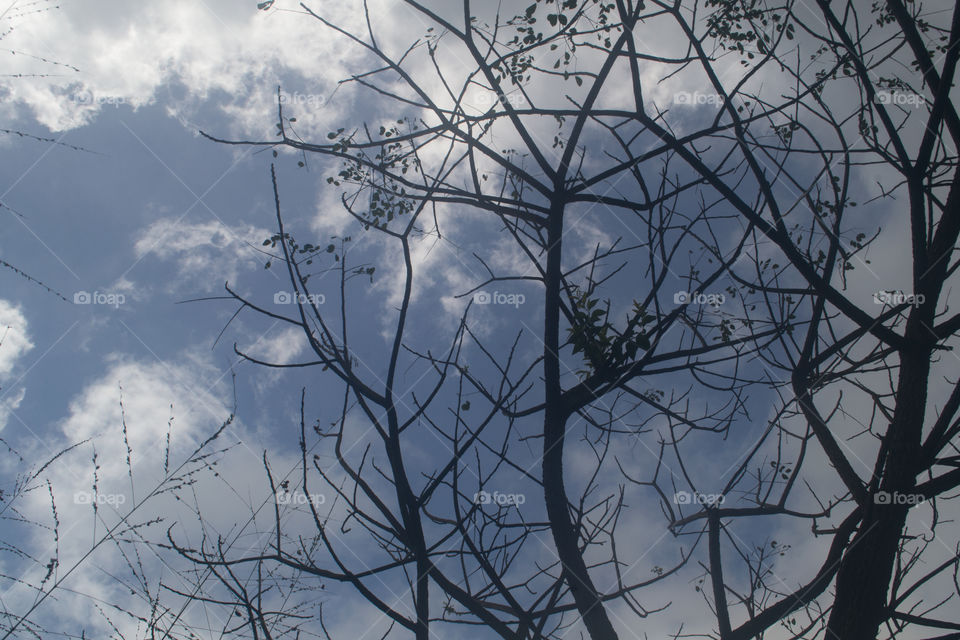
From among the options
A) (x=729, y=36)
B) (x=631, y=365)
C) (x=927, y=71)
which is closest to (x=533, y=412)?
(x=631, y=365)

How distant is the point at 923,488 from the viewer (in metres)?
3.22

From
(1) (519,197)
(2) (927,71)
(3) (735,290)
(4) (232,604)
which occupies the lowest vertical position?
(4) (232,604)

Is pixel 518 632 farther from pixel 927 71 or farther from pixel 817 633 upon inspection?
pixel 927 71

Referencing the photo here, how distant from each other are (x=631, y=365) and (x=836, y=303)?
58.8 inches

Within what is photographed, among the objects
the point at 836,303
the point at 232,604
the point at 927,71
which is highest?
the point at 927,71

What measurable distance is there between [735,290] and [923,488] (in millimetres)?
2363

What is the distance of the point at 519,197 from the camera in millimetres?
4281

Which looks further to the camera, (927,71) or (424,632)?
(927,71)

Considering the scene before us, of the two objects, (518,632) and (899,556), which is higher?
(899,556)

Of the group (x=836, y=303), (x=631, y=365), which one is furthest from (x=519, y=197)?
(x=836, y=303)

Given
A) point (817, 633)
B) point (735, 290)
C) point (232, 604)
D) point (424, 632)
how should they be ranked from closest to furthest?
point (424, 632) < point (232, 604) < point (817, 633) < point (735, 290)

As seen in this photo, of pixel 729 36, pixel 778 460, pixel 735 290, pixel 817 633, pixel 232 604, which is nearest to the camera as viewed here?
pixel 232 604

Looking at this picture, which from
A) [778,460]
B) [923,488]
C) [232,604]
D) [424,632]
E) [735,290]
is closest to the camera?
[424,632]

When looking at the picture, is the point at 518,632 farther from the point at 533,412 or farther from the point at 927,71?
the point at 927,71
